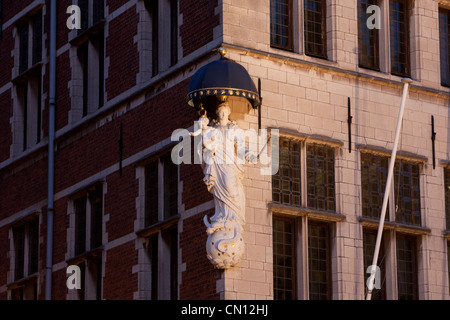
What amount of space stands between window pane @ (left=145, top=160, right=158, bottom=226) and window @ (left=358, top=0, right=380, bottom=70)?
4.18 metres

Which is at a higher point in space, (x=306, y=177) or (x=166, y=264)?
(x=306, y=177)

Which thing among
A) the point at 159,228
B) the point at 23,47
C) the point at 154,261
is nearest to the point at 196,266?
the point at 159,228

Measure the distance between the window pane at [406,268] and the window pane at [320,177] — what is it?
5.43 ft

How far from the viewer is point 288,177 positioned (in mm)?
25484

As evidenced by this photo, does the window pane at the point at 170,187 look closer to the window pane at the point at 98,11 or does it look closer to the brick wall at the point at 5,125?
the window pane at the point at 98,11

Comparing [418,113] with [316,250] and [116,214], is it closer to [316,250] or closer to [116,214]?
[316,250]

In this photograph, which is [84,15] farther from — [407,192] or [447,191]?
[447,191]

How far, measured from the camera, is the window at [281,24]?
86.0 ft

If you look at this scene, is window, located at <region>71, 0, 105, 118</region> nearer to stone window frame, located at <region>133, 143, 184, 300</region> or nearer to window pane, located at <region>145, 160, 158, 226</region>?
window pane, located at <region>145, 160, 158, 226</region>

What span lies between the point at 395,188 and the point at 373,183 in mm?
473

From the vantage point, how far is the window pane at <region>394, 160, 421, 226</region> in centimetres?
2672

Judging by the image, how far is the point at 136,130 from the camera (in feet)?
90.5

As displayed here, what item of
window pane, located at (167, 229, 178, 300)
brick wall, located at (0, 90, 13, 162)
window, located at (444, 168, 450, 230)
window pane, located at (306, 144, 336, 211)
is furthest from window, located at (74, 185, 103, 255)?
window, located at (444, 168, 450, 230)
